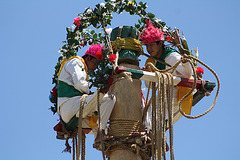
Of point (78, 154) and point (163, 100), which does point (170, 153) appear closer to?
point (163, 100)

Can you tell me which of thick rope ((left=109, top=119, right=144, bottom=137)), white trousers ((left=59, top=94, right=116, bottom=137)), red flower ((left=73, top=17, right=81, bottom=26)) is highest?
red flower ((left=73, top=17, right=81, bottom=26))

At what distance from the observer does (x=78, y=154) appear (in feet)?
29.8

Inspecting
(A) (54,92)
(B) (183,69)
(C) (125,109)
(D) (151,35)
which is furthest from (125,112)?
(A) (54,92)

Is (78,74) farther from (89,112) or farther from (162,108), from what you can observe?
(162,108)

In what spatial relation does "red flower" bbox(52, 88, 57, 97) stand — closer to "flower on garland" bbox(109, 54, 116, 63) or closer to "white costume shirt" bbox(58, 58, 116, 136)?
"white costume shirt" bbox(58, 58, 116, 136)

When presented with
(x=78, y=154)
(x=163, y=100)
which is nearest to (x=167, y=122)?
(x=163, y=100)

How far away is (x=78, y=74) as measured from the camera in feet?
30.7

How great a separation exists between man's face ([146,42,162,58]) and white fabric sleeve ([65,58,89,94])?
38.1 inches

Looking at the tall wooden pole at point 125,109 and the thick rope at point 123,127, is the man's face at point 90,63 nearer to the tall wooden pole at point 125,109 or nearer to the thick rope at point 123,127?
the tall wooden pole at point 125,109

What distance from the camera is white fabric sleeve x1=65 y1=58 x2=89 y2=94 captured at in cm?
928

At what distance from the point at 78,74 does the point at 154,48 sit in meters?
1.16

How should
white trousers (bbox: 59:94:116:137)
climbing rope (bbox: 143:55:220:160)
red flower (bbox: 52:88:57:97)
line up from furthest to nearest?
red flower (bbox: 52:88:57:97) → white trousers (bbox: 59:94:116:137) → climbing rope (bbox: 143:55:220:160)

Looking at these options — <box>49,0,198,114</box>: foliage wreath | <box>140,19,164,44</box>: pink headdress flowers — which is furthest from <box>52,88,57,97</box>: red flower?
<box>140,19,164,44</box>: pink headdress flowers

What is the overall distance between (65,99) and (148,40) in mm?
1426
